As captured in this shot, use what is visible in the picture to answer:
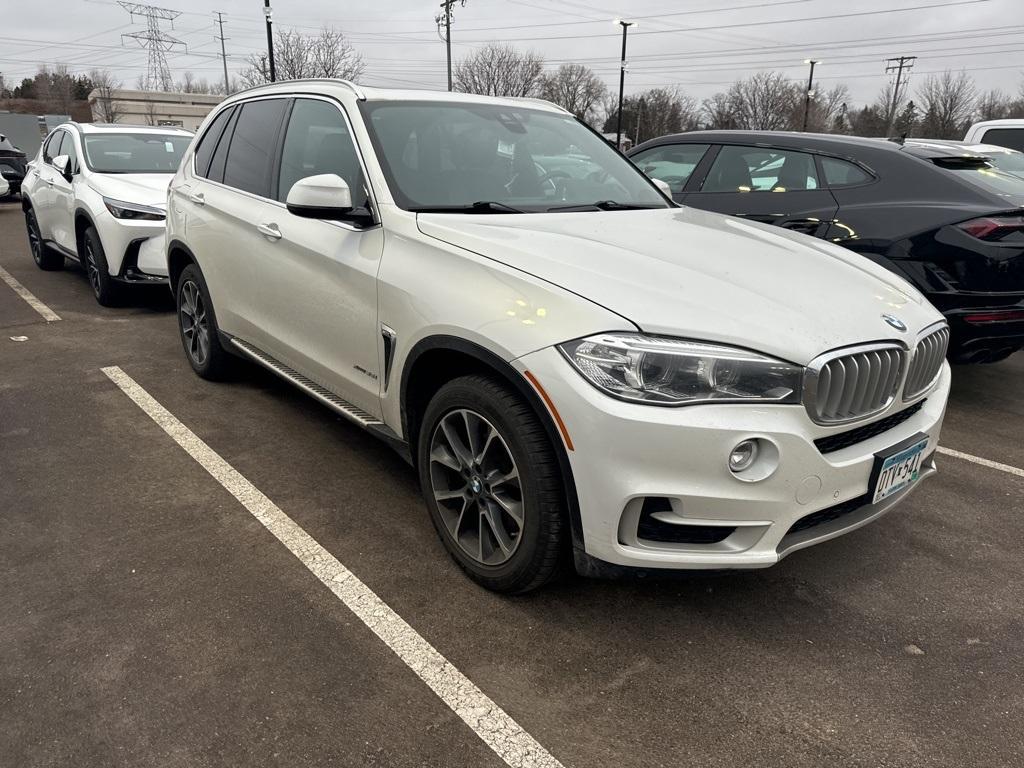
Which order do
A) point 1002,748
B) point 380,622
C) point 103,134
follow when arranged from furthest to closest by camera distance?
1. point 103,134
2. point 380,622
3. point 1002,748

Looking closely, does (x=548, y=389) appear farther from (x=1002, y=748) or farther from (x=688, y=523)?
(x=1002, y=748)

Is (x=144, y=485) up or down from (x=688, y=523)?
down

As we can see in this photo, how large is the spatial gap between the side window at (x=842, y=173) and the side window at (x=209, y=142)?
3.98m

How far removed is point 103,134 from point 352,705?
778 cm

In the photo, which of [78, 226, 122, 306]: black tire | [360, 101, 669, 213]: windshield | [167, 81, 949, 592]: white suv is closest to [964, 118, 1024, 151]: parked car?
[360, 101, 669, 213]: windshield

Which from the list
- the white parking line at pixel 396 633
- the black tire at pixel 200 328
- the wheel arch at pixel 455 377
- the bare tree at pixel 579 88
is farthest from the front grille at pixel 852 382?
the bare tree at pixel 579 88

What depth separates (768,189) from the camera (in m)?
5.59

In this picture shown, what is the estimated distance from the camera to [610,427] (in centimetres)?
221

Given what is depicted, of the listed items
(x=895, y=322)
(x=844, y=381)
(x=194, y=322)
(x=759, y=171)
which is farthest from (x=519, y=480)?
(x=759, y=171)

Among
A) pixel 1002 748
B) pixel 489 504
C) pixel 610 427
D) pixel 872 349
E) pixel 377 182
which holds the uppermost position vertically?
pixel 377 182

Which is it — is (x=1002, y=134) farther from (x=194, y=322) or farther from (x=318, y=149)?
(x=194, y=322)

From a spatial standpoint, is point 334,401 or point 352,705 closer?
point 352,705

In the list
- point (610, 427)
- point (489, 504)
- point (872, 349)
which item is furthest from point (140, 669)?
point (872, 349)

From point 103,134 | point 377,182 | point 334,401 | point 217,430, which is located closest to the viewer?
point 377,182
